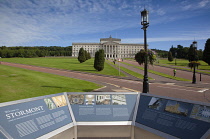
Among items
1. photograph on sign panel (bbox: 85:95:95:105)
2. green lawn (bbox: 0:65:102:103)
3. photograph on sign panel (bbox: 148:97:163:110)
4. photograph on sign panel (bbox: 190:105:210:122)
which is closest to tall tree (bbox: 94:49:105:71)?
green lawn (bbox: 0:65:102:103)

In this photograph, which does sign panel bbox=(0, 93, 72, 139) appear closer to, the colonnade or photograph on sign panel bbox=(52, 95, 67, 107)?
photograph on sign panel bbox=(52, 95, 67, 107)

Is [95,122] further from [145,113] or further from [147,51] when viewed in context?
[147,51]

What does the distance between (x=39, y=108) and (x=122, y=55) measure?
6931 inches

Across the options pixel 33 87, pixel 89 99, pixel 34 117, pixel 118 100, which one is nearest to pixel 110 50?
pixel 33 87

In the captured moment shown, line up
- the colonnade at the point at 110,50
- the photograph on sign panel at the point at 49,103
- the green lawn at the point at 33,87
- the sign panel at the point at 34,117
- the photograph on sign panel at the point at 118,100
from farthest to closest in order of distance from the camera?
the colonnade at the point at 110,50, the green lawn at the point at 33,87, the photograph on sign panel at the point at 118,100, the photograph on sign panel at the point at 49,103, the sign panel at the point at 34,117

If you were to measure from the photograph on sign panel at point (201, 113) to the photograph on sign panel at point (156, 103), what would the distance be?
1.06 m

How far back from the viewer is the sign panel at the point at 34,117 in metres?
4.23

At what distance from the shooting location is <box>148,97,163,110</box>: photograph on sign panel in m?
5.39

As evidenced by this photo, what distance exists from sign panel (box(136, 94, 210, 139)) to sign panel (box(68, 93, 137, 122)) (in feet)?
1.65

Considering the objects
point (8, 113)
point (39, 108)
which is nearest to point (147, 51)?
point (39, 108)

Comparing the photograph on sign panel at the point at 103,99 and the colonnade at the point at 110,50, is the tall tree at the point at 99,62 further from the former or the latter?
the colonnade at the point at 110,50

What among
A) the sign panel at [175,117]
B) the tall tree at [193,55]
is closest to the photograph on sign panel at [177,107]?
the sign panel at [175,117]

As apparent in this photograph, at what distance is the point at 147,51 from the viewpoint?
10.5 meters

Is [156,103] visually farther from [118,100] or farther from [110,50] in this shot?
[110,50]
